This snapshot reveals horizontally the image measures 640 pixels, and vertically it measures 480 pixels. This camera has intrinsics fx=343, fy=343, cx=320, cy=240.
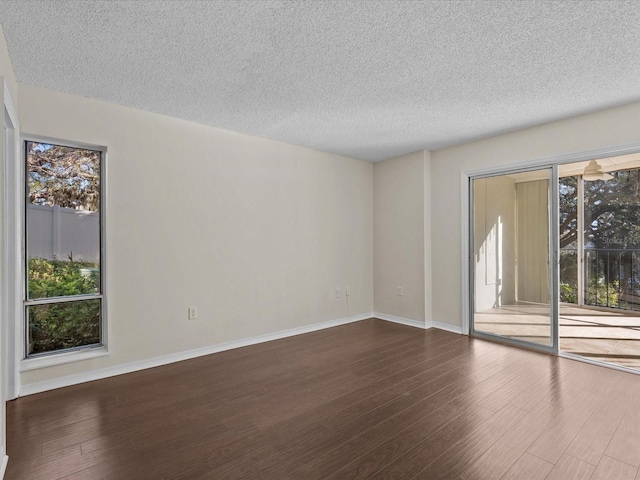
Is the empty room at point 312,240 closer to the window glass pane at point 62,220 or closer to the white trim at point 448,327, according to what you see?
the window glass pane at point 62,220

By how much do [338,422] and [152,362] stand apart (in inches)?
82.1

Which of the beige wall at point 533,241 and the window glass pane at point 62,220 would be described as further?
the beige wall at point 533,241

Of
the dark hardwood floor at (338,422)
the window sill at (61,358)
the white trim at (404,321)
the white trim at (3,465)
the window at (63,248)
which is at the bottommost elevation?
the dark hardwood floor at (338,422)

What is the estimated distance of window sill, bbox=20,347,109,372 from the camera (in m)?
2.81

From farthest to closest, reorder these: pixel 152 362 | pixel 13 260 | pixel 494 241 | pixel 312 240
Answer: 1. pixel 312 240
2. pixel 494 241
3. pixel 152 362
4. pixel 13 260

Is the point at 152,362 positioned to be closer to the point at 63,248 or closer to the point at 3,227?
the point at 63,248

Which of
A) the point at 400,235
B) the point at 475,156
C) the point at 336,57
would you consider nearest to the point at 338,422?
the point at 336,57

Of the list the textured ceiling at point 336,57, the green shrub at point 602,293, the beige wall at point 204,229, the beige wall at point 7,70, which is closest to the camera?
the textured ceiling at point 336,57

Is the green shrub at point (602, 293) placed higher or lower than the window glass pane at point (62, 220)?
lower

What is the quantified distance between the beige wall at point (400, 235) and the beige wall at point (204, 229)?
540mm

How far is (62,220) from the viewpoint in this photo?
3.07 meters

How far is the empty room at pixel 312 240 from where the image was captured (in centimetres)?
202

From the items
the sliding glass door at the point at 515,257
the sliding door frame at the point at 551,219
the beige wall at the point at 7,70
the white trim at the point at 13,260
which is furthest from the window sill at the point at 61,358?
the sliding glass door at the point at 515,257

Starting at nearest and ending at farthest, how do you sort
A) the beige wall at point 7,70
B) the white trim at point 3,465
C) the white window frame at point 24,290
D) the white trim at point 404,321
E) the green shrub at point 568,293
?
the white trim at point 3,465 < the beige wall at point 7,70 < the white window frame at point 24,290 < the green shrub at point 568,293 < the white trim at point 404,321
